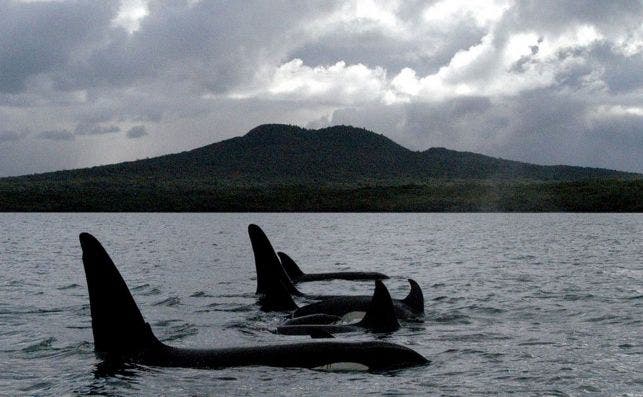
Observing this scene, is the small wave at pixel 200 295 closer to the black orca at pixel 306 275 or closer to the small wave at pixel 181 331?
the black orca at pixel 306 275

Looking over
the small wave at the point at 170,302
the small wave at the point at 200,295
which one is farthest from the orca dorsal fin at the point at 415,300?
the small wave at the point at 200,295

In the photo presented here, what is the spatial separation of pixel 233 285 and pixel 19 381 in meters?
18.9

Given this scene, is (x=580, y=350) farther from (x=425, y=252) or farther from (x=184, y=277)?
(x=425, y=252)

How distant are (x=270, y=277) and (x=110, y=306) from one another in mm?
9082

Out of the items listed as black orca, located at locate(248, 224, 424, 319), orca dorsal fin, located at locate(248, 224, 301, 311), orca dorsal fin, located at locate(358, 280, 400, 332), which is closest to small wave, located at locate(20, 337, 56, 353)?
black orca, located at locate(248, 224, 424, 319)

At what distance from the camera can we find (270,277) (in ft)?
70.7

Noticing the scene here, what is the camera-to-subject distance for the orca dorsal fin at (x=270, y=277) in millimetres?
21297

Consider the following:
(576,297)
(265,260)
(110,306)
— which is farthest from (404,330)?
(576,297)

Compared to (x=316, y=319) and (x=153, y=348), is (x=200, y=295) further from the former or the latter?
(x=153, y=348)

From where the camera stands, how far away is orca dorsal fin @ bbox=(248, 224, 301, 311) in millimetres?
21297

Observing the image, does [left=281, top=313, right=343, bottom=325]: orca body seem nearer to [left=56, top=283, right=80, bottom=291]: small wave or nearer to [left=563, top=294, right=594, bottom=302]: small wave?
[left=563, top=294, right=594, bottom=302]: small wave

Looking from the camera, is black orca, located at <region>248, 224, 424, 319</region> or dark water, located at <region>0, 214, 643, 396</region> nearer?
dark water, located at <region>0, 214, 643, 396</region>

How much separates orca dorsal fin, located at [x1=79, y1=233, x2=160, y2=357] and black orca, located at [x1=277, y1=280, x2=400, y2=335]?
4381 millimetres

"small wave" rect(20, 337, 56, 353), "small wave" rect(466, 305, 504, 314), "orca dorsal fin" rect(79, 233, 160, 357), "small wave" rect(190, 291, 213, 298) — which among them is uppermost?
"orca dorsal fin" rect(79, 233, 160, 357)
